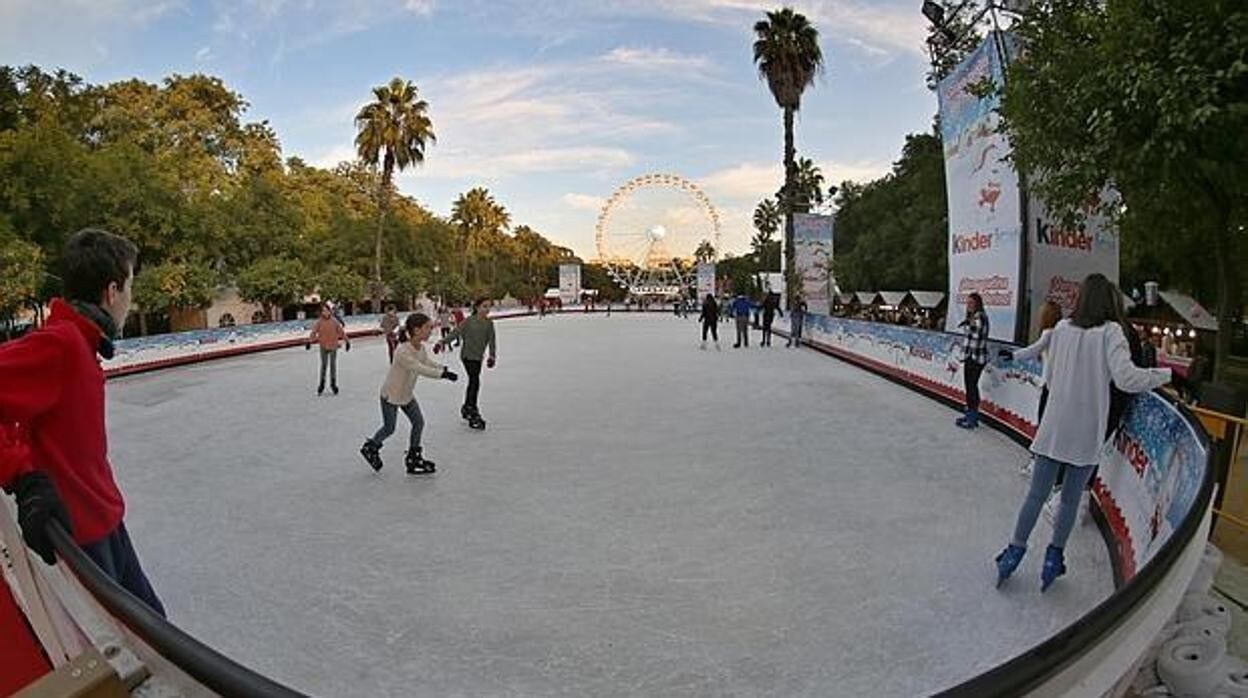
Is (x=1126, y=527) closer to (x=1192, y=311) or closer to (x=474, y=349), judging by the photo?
(x=474, y=349)

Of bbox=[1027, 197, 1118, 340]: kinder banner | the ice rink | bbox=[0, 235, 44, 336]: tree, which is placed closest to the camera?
the ice rink

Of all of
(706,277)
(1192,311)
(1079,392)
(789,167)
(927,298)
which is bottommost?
(1192,311)

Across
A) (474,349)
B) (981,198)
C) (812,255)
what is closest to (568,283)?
(812,255)

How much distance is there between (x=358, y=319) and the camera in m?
31.8

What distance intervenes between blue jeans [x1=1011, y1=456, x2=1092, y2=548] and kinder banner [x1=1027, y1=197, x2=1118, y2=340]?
7.17m

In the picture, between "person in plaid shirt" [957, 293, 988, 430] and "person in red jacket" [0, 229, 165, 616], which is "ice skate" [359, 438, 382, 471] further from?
"person in plaid shirt" [957, 293, 988, 430]

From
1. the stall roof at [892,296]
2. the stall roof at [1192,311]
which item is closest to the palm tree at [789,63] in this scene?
the stall roof at [1192,311]

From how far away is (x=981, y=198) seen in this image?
37.6 ft

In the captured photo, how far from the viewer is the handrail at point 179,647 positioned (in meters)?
1.16

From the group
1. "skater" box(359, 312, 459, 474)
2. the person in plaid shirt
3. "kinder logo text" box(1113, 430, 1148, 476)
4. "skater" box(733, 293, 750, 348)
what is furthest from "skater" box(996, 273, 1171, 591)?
"skater" box(733, 293, 750, 348)

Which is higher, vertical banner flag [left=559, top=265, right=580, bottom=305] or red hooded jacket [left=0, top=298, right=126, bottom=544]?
Answer: vertical banner flag [left=559, top=265, right=580, bottom=305]

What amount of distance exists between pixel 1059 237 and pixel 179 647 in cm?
1175

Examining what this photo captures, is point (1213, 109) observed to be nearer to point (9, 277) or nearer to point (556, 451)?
point (556, 451)

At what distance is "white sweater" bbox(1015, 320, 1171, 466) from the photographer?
356cm
